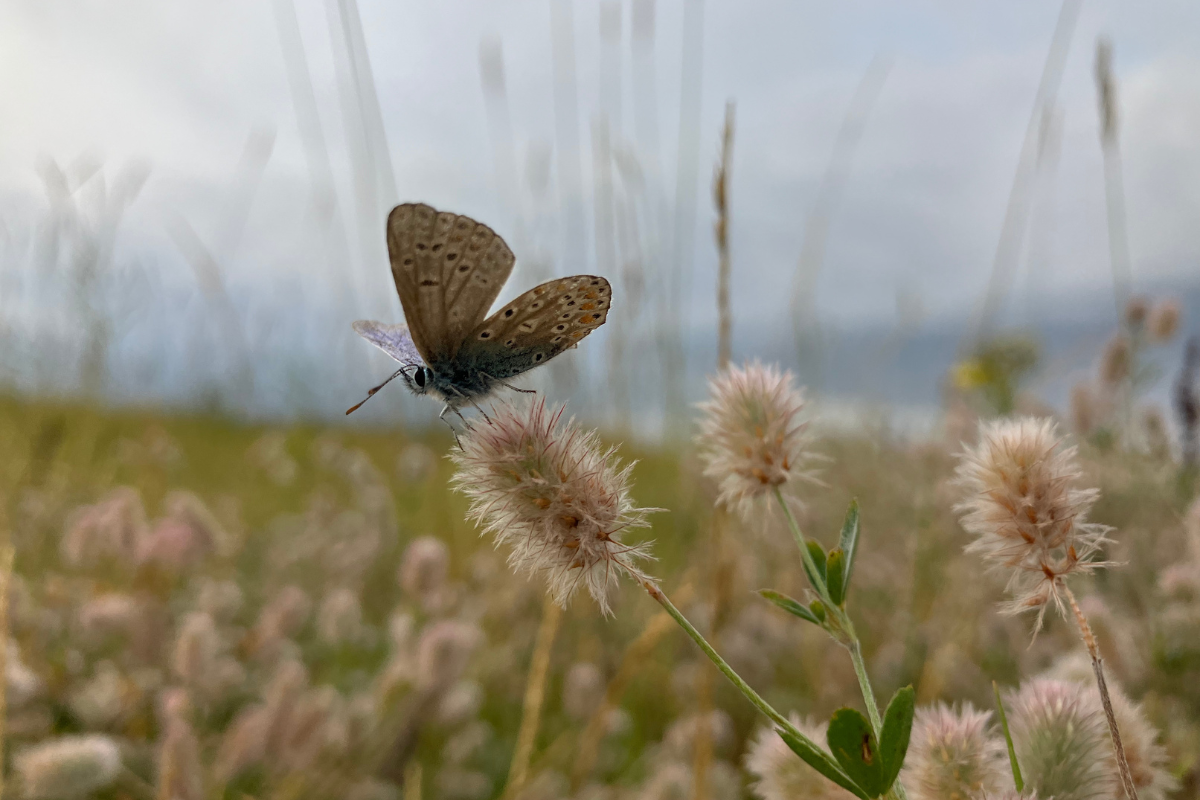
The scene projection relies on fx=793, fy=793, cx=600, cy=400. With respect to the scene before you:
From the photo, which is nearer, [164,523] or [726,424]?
[726,424]

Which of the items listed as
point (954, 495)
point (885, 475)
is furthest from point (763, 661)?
point (885, 475)

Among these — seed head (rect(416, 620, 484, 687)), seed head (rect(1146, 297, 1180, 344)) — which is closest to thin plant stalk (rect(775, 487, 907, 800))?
seed head (rect(416, 620, 484, 687))

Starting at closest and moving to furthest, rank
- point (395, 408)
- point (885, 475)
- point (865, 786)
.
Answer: point (865, 786), point (885, 475), point (395, 408)

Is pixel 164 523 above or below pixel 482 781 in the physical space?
above

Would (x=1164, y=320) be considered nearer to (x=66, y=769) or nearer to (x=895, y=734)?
(x=895, y=734)

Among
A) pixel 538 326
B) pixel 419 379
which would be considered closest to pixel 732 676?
pixel 538 326

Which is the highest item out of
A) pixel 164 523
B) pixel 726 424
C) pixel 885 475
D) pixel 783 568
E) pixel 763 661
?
pixel 885 475

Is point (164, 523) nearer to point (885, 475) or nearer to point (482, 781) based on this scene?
point (482, 781)

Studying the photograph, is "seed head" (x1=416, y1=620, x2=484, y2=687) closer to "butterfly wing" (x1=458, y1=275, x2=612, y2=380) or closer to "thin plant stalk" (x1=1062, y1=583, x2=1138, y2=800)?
"butterfly wing" (x1=458, y1=275, x2=612, y2=380)
